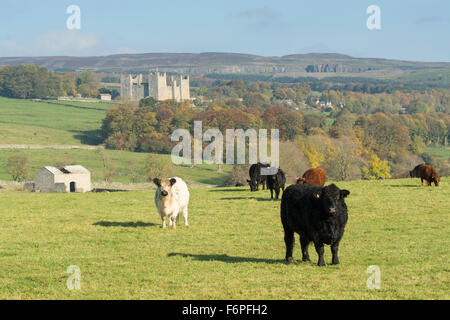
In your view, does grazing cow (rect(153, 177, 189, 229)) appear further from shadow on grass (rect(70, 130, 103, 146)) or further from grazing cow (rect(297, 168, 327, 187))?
shadow on grass (rect(70, 130, 103, 146))

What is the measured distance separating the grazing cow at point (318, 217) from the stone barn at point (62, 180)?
54341 millimetres

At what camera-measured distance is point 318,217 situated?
12.7m

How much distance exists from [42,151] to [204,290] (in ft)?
357

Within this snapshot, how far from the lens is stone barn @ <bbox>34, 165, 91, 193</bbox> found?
215ft

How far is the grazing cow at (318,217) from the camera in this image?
1265 cm

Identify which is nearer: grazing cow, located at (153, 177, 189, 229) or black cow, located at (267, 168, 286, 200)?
grazing cow, located at (153, 177, 189, 229)

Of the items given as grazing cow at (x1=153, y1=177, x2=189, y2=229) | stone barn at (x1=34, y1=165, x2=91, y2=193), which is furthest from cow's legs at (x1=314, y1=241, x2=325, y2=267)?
stone barn at (x1=34, y1=165, x2=91, y2=193)

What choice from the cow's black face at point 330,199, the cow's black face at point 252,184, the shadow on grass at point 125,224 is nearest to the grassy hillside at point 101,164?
the cow's black face at point 252,184

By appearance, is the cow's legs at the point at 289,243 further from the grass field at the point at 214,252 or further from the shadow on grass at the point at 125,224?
the shadow on grass at the point at 125,224

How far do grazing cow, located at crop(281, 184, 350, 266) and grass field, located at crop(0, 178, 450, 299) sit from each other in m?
0.56

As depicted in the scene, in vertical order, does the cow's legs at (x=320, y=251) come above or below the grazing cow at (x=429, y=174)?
above

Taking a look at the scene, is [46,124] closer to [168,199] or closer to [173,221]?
[173,221]
